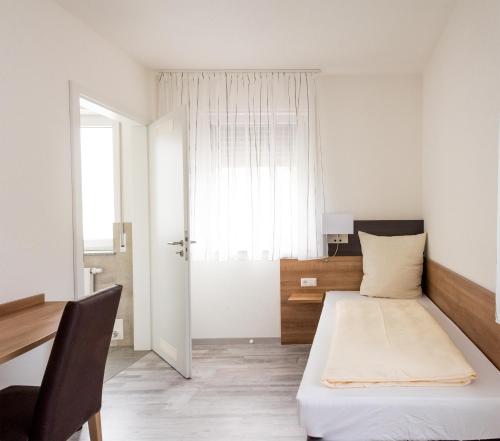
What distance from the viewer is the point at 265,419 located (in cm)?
249

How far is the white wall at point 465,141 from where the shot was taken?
2.20 metres

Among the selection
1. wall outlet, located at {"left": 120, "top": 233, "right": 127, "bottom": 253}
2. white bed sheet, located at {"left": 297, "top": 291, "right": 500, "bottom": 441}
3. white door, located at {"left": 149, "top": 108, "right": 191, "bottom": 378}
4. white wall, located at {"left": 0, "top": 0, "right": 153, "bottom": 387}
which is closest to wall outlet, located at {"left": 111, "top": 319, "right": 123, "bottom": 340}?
white door, located at {"left": 149, "top": 108, "right": 191, "bottom": 378}

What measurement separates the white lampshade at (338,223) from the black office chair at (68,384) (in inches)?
87.5

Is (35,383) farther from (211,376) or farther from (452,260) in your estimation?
(452,260)

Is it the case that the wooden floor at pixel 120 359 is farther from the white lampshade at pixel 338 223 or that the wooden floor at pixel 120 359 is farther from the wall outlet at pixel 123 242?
the white lampshade at pixel 338 223

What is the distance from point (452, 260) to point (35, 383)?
2594 mm

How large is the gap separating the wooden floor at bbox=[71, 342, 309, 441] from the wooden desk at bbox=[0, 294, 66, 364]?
0.79 meters

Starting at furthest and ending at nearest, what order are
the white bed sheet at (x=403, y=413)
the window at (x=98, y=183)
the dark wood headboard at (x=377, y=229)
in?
the window at (x=98, y=183) → the dark wood headboard at (x=377, y=229) → the white bed sheet at (x=403, y=413)

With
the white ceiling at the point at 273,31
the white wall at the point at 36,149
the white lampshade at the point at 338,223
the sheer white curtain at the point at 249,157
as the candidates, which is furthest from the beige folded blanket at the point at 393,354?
the white ceiling at the point at 273,31

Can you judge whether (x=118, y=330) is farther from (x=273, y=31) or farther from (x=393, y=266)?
(x=273, y=31)

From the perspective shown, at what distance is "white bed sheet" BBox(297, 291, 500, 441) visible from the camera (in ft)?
5.39

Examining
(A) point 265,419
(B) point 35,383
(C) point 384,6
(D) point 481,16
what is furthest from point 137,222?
(D) point 481,16

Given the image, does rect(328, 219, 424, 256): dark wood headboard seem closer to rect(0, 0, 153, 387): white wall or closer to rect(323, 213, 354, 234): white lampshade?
rect(323, 213, 354, 234): white lampshade

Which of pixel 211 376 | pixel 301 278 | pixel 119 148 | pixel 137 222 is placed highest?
pixel 119 148
